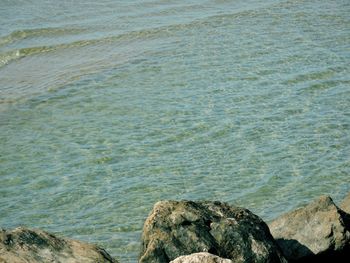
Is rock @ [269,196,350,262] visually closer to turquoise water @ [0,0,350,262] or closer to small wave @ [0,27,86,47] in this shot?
turquoise water @ [0,0,350,262]

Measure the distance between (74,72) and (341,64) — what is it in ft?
24.2

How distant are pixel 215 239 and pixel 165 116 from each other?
7538 millimetres

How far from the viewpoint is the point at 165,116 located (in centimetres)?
1455

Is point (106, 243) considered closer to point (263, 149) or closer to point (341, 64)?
point (263, 149)

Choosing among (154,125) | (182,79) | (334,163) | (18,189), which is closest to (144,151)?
(154,125)

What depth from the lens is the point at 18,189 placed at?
11508 millimetres

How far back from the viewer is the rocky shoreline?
6.18m

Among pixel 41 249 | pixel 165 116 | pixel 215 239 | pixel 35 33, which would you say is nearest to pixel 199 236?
pixel 215 239

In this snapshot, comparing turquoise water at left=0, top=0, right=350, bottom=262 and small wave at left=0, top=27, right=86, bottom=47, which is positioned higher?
small wave at left=0, top=27, right=86, bottom=47

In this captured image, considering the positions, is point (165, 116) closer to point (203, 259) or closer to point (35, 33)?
point (203, 259)

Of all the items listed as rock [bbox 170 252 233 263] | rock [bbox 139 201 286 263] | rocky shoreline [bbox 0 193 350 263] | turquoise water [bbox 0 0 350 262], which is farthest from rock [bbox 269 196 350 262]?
rock [bbox 170 252 233 263]

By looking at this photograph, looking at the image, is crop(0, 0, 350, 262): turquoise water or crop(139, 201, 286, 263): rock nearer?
crop(139, 201, 286, 263): rock

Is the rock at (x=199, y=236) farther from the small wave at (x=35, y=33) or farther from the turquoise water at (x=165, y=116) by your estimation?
the small wave at (x=35, y=33)

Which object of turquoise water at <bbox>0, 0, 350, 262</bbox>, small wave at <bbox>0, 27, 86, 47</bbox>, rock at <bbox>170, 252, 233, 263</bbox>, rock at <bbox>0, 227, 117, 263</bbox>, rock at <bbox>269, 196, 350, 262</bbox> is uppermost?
rock at <bbox>170, 252, 233, 263</bbox>
